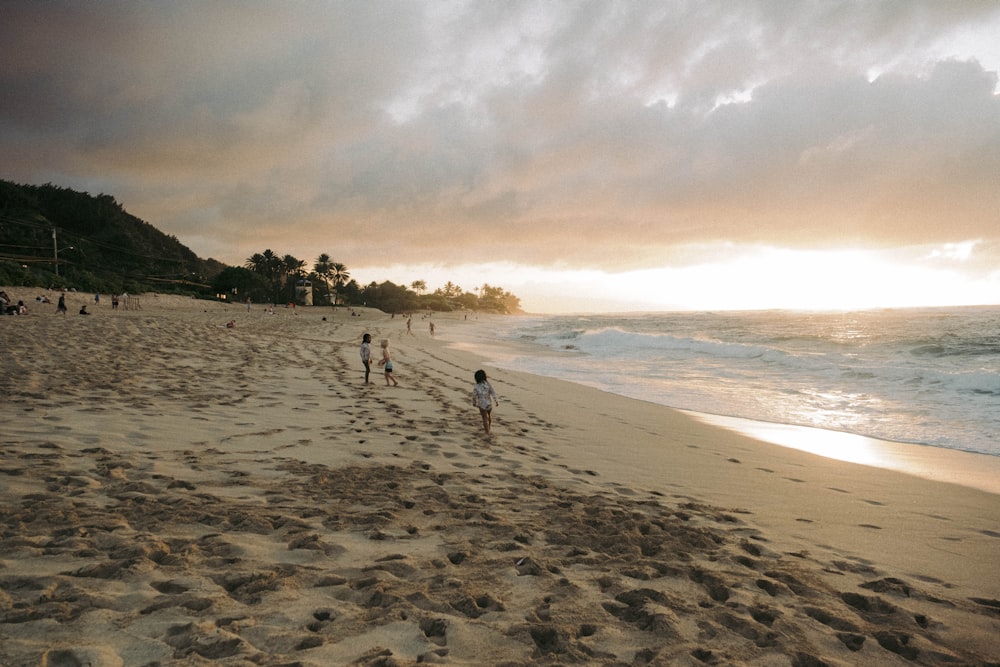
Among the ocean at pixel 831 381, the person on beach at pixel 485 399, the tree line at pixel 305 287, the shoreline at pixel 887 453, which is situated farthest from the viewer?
the tree line at pixel 305 287

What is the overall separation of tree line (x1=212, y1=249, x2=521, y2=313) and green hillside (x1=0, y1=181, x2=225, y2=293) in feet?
19.3

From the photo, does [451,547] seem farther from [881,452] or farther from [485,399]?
[881,452]

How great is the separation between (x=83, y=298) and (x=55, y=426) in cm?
5342

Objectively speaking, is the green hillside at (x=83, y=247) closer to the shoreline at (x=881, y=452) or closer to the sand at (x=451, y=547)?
the sand at (x=451, y=547)

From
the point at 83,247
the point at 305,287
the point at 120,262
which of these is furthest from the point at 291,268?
the point at 83,247

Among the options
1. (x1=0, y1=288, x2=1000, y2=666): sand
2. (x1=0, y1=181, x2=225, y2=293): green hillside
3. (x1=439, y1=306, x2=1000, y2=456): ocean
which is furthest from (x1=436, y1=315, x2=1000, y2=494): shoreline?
(x1=0, y1=181, x2=225, y2=293): green hillside

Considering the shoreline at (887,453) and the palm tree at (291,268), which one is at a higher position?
the palm tree at (291,268)

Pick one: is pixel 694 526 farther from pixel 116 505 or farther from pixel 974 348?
pixel 974 348

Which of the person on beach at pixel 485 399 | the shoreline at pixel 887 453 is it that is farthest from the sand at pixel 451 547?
the shoreline at pixel 887 453

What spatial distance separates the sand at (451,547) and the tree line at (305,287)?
84.7 metres

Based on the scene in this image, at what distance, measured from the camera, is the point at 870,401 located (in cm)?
1481

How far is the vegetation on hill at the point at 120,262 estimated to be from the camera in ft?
203

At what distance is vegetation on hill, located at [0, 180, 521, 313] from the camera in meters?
61.9

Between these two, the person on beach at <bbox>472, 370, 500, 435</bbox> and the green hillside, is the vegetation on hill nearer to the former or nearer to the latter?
the green hillside
